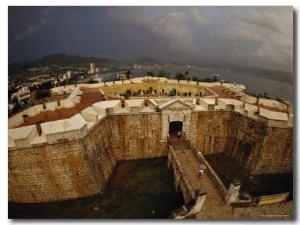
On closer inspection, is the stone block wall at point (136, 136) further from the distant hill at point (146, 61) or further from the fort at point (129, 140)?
the distant hill at point (146, 61)

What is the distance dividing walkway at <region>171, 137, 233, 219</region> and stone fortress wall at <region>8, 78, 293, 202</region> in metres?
1.19

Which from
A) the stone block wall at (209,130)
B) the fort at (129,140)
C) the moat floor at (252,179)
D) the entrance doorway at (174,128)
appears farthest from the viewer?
the entrance doorway at (174,128)

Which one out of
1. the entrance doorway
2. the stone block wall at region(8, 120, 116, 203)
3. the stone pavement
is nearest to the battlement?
the stone block wall at region(8, 120, 116, 203)

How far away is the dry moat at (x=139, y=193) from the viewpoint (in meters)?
7.18

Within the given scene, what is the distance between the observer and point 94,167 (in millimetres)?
8125

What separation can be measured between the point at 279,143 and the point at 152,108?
5.72 m

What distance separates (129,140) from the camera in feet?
33.6

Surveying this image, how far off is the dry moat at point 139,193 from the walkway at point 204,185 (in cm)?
101

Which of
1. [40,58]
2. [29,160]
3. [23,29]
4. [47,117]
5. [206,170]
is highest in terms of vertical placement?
[23,29]

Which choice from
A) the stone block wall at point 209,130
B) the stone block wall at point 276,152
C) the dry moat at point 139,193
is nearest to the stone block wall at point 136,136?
the dry moat at point 139,193

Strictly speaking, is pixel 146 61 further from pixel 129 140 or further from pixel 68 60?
pixel 129 140

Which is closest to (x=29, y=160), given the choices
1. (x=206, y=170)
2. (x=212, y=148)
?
(x=206, y=170)
